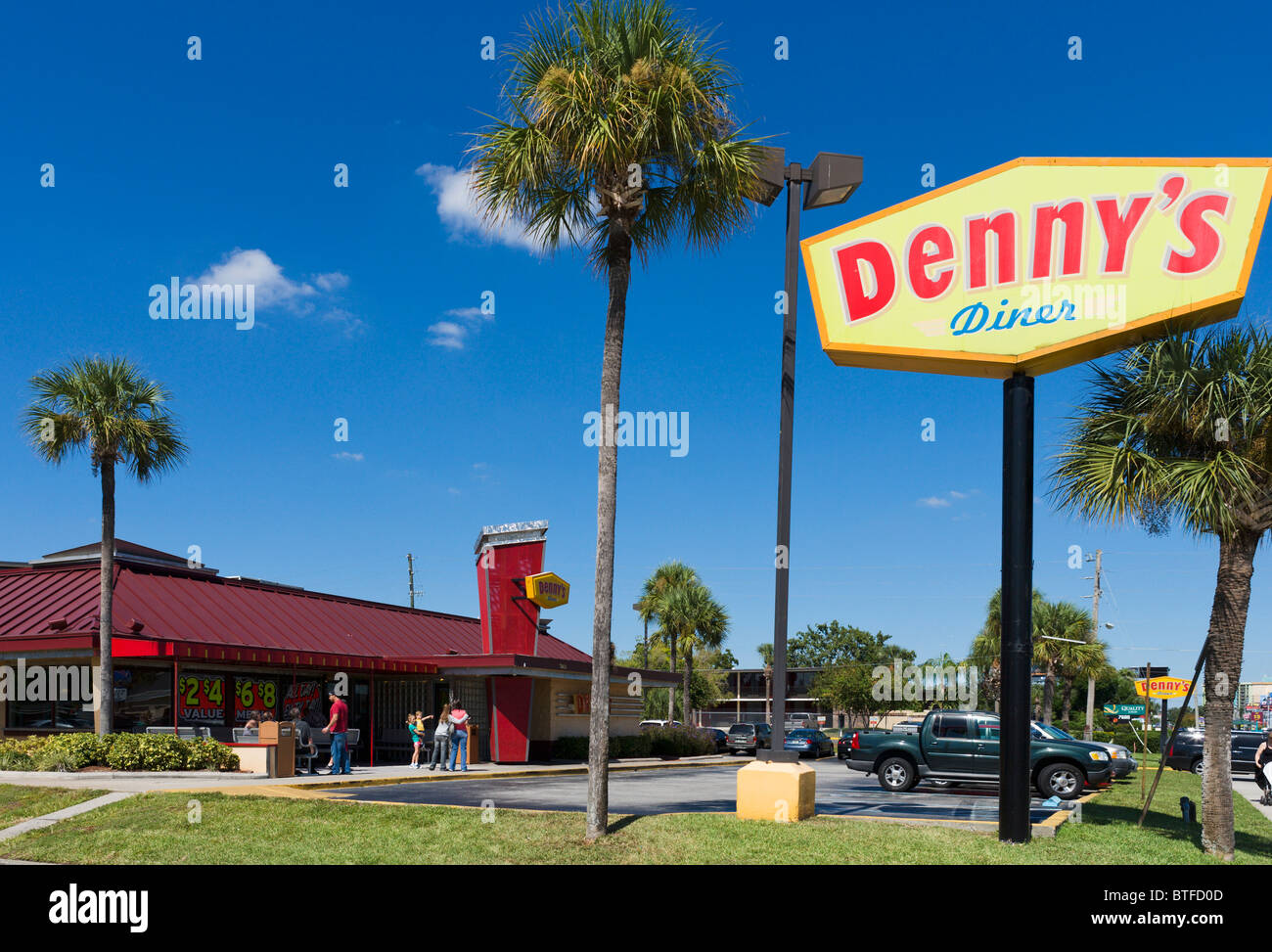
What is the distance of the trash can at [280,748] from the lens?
23016mm

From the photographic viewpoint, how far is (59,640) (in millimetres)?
24938

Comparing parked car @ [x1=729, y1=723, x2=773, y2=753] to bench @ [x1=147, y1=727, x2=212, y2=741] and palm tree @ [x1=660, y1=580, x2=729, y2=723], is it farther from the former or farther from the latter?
bench @ [x1=147, y1=727, x2=212, y2=741]

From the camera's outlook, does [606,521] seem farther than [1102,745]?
No

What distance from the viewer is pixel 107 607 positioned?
23734 millimetres

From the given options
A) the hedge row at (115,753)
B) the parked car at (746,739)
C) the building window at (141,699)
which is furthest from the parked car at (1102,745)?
the parked car at (746,739)

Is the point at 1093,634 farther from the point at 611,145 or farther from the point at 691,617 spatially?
the point at 611,145

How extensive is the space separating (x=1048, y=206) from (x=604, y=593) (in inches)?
288

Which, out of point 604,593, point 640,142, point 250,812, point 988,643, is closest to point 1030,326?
point 640,142

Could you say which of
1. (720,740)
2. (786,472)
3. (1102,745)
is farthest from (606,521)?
(720,740)

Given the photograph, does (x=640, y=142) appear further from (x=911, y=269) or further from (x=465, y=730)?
→ (x=465, y=730)

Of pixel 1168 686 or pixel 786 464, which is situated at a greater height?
pixel 786 464

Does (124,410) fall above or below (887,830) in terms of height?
above

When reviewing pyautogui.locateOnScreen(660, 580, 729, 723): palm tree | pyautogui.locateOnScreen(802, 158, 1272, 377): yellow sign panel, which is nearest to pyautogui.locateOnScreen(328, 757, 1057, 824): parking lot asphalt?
pyautogui.locateOnScreen(802, 158, 1272, 377): yellow sign panel

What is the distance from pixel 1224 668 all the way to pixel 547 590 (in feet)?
67.9
